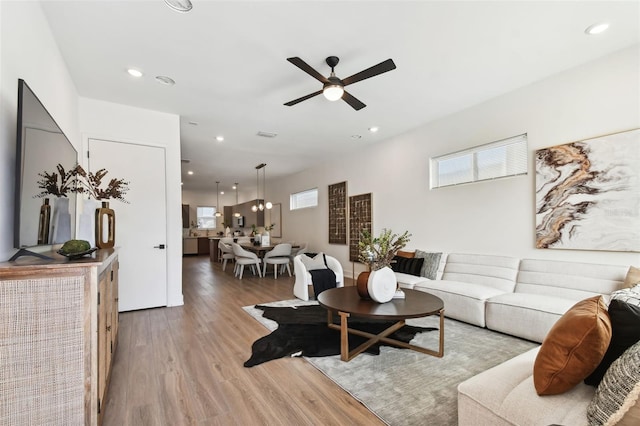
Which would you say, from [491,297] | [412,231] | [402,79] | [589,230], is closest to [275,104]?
[402,79]

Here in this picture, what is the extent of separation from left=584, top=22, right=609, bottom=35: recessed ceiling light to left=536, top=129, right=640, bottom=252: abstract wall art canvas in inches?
40.2

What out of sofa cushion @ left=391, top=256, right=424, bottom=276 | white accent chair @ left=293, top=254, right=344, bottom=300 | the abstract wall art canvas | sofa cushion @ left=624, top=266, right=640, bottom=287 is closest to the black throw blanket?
white accent chair @ left=293, top=254, right=344, bottom=300

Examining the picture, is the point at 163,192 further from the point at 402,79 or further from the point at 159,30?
the point at 402,79

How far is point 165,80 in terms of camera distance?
11.2 ft

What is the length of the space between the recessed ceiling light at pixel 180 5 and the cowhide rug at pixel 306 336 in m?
2.98

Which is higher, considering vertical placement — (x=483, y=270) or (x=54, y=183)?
(x=54, y=183)

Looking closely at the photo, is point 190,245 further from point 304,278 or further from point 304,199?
point 304,278

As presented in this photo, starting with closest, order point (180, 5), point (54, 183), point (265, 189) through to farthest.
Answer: point (54, 183) < point (180, 5) < point (265, 189)

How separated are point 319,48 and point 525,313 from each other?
335 centimetres

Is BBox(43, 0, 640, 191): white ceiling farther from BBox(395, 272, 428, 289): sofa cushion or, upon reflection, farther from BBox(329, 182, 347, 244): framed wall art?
BBox(329, 182, 347, 244): framed wall art

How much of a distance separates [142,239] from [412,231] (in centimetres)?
434

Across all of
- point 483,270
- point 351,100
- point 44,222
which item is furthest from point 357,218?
point 44,222

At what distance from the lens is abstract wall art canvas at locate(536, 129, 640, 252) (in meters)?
2.90

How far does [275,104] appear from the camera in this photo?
164 inches
